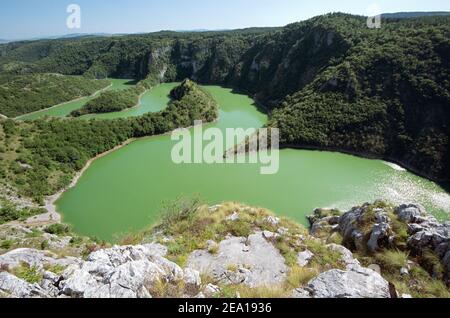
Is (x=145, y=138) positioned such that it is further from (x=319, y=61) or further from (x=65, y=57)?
(x=65, y=57)

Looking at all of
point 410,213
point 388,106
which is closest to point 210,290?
point 410,213

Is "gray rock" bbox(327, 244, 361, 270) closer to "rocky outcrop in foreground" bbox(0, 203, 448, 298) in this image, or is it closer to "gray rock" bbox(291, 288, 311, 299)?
"rocky outcrop in foreground" bbox(0, 203, 448, 298)

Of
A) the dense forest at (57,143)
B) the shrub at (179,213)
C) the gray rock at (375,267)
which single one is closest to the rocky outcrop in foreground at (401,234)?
the gray rock at (375,267)

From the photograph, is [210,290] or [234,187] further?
[234,187]

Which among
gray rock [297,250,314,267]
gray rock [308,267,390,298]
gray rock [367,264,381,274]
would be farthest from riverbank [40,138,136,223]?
gray rock [308,267,390,298]

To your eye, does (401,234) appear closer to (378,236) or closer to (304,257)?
(378,236)
